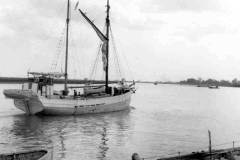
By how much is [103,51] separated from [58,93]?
11.6 meters

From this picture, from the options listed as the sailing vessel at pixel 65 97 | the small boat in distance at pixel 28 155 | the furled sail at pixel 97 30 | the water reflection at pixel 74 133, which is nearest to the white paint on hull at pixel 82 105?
the sailing vessel at pixel 65 97

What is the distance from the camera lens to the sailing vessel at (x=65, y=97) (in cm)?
4631

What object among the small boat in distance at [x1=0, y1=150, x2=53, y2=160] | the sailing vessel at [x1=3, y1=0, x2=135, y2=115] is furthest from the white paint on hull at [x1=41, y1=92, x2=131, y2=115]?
the small boat in distance at [x1=0, y1=150, x2=53, y2=160]

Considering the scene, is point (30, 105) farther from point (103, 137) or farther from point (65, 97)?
point (103, 137)

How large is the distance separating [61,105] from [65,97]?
1.28m

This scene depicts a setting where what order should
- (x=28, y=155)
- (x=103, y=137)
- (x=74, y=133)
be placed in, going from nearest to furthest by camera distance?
(x=28, y=155) < (x=103, y=137) < (x=74, y=133)

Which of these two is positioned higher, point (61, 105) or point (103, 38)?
point (103, 38)

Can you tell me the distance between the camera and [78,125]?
41.5m

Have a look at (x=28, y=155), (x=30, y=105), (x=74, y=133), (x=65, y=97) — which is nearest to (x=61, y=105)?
(x=65, y=97)

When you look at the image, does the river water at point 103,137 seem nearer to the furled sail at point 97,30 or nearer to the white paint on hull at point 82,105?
the white paint on hull at point 82,105

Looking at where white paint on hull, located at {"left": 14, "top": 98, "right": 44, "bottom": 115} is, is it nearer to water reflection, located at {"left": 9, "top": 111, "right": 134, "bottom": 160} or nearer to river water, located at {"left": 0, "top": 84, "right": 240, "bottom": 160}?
water reflection, located at {"left": 9, "top": 111, "right": 134, "bottom": 160}

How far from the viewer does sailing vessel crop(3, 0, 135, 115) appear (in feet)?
152

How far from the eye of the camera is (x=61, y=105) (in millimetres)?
48750

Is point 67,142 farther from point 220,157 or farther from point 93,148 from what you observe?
point 220,157
